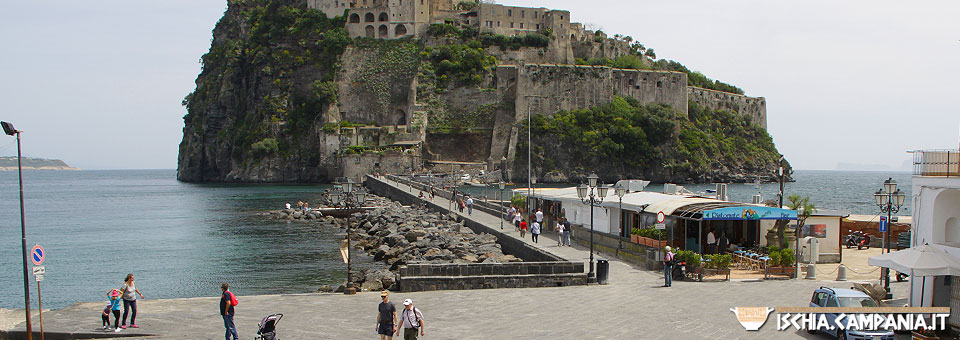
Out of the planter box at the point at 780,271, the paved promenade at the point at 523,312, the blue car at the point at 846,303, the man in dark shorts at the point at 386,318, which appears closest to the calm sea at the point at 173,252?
the paved promenade at the point at 523,312

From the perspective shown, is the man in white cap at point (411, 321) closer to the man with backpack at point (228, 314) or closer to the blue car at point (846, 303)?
the man with backpack at point (228, 314)

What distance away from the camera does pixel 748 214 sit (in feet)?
70.7

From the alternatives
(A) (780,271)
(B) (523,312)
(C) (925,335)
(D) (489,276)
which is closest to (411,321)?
(B) (523,312)

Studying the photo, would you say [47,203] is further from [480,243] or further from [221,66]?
[480,243]

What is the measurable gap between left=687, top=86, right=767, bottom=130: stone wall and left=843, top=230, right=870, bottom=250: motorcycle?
7903 cm

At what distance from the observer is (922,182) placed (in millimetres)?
14406

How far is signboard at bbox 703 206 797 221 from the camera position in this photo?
845 inches

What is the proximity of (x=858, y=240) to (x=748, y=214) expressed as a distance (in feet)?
31.7

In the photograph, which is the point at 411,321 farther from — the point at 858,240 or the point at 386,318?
the point at 858,240

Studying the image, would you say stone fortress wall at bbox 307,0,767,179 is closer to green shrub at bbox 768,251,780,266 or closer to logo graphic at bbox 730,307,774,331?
green shrub at bbox 768,251,780,266

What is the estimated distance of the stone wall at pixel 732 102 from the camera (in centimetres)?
10906

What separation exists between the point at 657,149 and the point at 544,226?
68908 millimetres

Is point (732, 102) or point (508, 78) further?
point (732, 102)

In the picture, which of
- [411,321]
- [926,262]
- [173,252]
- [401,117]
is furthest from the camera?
[401,117]
